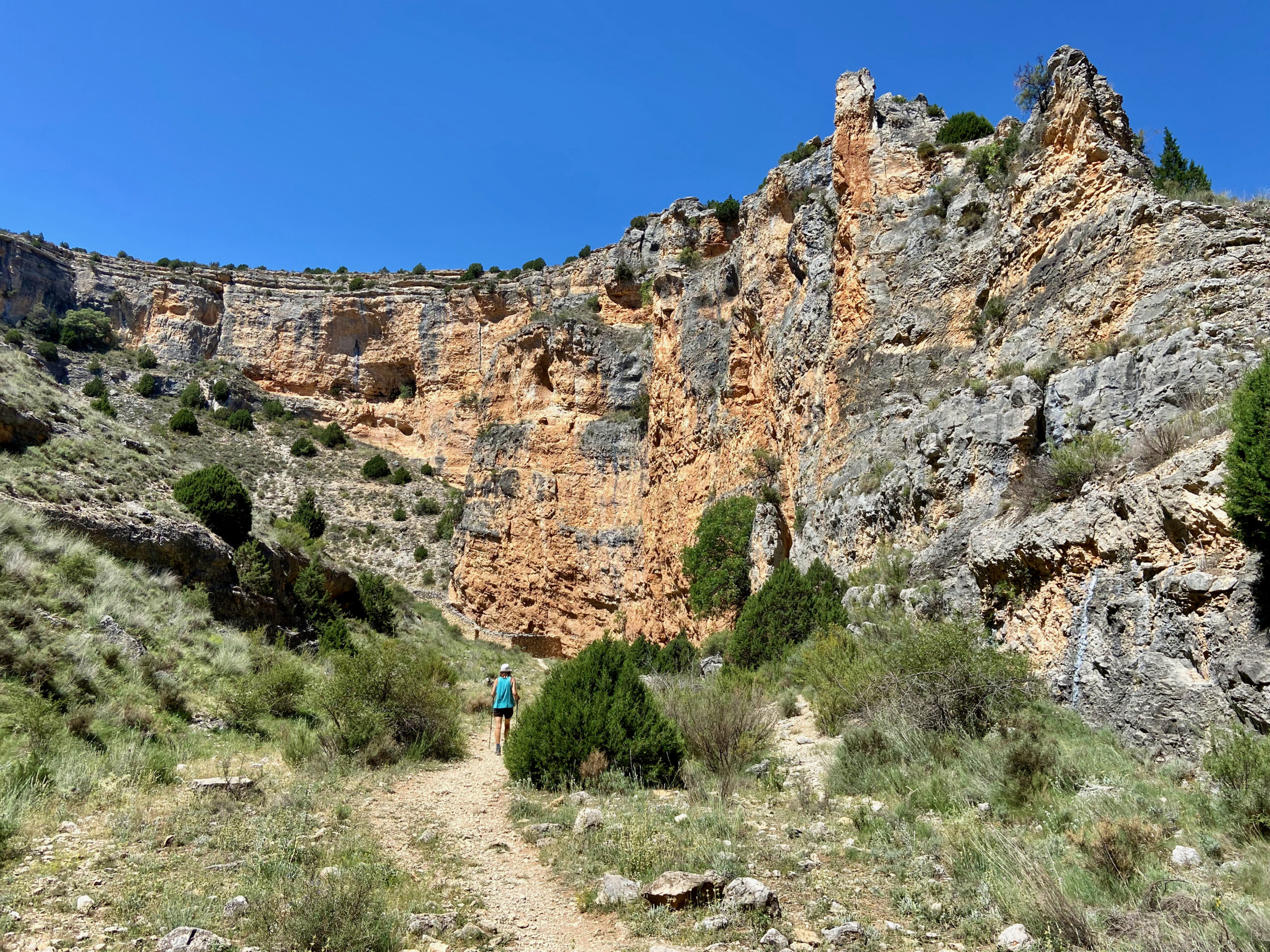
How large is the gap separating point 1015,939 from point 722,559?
18906 mm

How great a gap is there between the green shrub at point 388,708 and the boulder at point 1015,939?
767 centimetres

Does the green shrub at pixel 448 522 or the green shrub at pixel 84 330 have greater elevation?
the green shrub at pixel 84 330

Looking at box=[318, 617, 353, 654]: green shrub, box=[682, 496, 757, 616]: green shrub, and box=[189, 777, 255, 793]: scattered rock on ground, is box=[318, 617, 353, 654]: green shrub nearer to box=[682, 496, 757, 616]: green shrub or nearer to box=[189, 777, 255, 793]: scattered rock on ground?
box=[189, 777, 255, 793]: scattered rock on ground

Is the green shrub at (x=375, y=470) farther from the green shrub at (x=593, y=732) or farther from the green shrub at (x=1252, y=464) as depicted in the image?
the green shrub at (x=1252, y=464)

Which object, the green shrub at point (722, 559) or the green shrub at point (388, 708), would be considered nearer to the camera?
the green shrub at point (388, 708)

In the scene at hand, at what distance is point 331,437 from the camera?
144ft

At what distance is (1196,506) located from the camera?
6594 mm

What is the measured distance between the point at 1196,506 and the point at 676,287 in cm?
2665

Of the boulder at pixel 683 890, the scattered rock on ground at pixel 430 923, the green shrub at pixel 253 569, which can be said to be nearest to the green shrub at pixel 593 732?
the boulder at pixel 683 890

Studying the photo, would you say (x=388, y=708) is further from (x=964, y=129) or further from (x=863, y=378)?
(x=964, y=129)

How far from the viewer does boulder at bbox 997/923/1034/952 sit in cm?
380

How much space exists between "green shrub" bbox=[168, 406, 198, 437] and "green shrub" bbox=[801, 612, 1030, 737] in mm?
39429

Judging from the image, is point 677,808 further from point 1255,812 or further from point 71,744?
point 71,744

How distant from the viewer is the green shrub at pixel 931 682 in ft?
24.9
